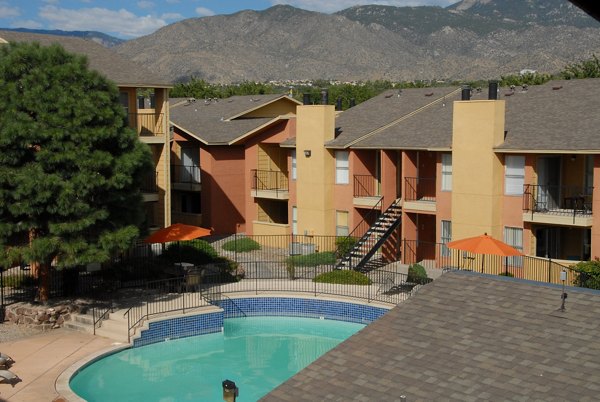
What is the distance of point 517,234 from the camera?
30406mm

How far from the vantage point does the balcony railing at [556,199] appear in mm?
29594

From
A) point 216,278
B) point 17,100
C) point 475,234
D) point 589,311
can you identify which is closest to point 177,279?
point 216,278

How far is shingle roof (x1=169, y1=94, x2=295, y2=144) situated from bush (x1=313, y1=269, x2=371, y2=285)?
1259cm

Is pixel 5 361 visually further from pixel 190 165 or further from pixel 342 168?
pixel 190 165

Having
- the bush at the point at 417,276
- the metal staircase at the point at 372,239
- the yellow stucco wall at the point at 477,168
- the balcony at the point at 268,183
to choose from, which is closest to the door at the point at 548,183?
the yellow stucco wall at the point at 477,168

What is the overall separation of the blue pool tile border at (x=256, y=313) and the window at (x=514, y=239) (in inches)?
251

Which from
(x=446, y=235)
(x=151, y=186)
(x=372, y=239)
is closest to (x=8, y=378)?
(x=151, y=186)

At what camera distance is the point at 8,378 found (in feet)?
64.8

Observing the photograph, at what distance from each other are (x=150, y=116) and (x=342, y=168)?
29.5ft

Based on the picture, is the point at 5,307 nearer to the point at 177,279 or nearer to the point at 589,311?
the point at 177,279

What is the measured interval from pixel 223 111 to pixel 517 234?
72.3 ft

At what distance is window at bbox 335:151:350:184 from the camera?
3653 cm

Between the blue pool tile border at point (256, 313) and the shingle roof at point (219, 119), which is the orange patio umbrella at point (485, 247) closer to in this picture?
the blue pool tile border at point (256, 313)

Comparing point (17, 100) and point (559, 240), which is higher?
point (17, 100)
